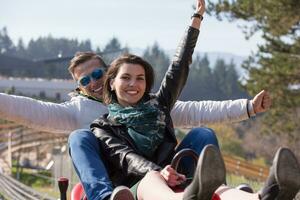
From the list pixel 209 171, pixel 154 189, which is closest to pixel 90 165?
pixel 154 189

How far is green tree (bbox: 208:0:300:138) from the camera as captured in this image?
18469 mm

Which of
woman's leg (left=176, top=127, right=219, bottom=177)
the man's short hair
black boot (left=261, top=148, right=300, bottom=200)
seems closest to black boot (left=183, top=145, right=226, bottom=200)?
black boot (left=261, top=148, right=300, bottom=200)

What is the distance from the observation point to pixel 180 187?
308 centimetres

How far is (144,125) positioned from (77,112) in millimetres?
875

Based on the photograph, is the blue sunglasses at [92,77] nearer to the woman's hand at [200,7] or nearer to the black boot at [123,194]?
the woman's hand at [200,7]

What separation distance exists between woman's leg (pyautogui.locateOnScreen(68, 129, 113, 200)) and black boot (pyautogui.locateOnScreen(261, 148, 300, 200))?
35.3 inches

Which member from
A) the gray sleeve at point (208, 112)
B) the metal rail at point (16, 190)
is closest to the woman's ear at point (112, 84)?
the gray sleeve at point (208, 112)

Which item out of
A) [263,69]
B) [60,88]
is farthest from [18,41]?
[263,69]

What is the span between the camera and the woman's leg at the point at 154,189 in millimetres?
2903

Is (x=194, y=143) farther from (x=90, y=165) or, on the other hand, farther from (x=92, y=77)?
(x=92, y=77)

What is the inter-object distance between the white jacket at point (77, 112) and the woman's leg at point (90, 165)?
63cm

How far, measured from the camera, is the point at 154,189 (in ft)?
9.83

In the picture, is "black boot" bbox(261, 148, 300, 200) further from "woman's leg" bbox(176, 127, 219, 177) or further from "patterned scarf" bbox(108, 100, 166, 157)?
"patterned scarf" bbox(108, 100, 166, 157)

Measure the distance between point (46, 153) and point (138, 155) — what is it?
105 feet
